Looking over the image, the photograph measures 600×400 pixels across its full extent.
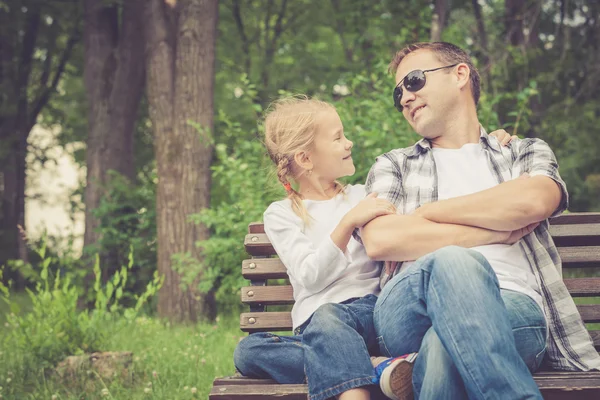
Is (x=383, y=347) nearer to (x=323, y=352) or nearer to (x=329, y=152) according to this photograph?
(x=323, y=352)

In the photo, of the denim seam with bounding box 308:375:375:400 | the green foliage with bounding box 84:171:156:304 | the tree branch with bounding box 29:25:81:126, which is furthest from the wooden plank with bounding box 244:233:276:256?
the tree branch with bounding box 29:25:81:126

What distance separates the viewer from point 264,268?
3.60 meters

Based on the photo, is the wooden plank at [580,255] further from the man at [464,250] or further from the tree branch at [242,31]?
the tree branch at [242,31]

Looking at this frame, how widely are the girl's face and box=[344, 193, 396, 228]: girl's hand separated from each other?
1.19ft

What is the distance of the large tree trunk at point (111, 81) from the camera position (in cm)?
1013

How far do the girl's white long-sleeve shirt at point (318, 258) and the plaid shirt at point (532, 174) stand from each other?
0.11 metres

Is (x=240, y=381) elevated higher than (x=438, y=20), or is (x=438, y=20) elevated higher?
(x=438, y=20)

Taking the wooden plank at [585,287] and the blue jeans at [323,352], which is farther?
the wooden plank at [585,287]

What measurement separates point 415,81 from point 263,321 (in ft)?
4.34

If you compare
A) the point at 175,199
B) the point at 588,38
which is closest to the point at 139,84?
the point at 175,199

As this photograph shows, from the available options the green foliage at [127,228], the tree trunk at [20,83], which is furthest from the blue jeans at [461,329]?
the tree trunk at [20,83]

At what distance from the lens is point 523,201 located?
285 centimetres

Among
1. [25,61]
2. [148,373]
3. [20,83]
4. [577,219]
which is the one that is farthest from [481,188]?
[20,83]

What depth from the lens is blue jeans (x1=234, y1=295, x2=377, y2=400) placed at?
2.61 meters
